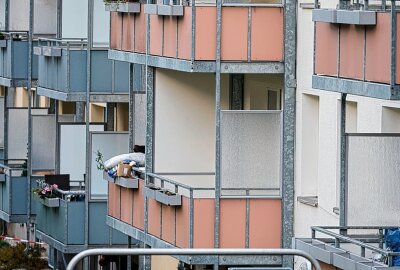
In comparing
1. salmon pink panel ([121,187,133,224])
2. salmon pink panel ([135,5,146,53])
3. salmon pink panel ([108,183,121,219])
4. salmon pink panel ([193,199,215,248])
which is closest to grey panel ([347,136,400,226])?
salmon pink panel ([193,199,215,248])

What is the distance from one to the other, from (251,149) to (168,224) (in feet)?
6.33

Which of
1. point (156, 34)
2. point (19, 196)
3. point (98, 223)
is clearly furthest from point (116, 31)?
point (19, 196)

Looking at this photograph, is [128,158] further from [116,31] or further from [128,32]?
[128,32]

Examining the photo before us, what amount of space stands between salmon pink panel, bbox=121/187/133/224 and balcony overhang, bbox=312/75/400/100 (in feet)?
30.5

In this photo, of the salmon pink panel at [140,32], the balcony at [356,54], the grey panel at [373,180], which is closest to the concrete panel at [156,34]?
the salmon pink panel at [140,32]

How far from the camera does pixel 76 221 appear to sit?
36.6 meters

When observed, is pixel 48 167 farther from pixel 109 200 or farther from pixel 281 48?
pixel 281 48

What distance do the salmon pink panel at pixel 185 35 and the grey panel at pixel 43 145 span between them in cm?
1201

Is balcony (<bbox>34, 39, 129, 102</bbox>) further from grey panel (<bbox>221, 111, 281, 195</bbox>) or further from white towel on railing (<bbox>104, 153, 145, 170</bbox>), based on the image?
grey panel (<bbox>221, 111, 281, 195</bbox>)

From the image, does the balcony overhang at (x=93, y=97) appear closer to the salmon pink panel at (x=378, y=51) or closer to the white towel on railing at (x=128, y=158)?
the white towel on railing at (x=128, y=158)

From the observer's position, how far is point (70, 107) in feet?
144

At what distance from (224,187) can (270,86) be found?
1.88 meters

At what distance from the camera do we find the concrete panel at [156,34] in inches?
1190

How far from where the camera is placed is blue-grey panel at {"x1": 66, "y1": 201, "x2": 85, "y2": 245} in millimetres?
36562
